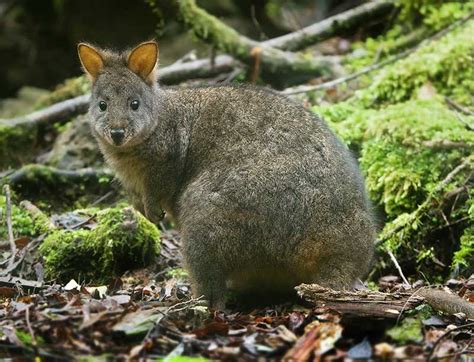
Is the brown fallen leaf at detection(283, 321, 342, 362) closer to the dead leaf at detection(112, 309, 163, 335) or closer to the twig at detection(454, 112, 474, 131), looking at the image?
the dead leaf at detection(112, 309, 163, 335)

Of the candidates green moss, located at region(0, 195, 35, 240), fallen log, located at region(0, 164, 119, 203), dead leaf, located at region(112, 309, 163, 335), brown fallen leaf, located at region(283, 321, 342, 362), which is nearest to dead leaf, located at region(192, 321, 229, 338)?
dead leaf, located at region(112, 309, 163, 335)

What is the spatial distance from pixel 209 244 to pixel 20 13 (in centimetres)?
1029

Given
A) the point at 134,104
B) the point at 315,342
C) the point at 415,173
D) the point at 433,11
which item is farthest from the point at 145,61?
the point at 433,11

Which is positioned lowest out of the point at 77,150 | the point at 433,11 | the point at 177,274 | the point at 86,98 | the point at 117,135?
the point at 177,274

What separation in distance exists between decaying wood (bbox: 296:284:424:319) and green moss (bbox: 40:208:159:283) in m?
2.54

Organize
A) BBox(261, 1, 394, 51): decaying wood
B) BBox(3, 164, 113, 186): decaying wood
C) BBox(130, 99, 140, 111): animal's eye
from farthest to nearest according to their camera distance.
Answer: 1. BBox(261, 1, 394, 51): decaying wood
2. BBox(3, 164, 113, 186): decaying wood
3. BBox(130, 99, 140, 111): animal's eye

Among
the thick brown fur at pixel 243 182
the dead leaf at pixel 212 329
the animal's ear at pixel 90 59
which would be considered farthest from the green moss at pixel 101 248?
the dead leaf at pixel 212 329

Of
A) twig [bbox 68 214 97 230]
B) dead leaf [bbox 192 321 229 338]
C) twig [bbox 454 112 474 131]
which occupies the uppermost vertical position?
twig [bbox 454 112 474 131]

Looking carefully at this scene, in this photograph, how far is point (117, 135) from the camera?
6.28 meters

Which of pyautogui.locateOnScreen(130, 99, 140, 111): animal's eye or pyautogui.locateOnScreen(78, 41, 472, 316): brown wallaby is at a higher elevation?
pyautogui.locateOnScreen(130, 99, 140, 111): animal's eye

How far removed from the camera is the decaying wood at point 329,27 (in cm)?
1169

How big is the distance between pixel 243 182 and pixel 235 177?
9cm

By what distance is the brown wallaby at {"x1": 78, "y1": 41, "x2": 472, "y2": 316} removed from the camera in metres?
5.76

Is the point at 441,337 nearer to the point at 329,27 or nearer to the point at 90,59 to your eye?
the point at 90,59
